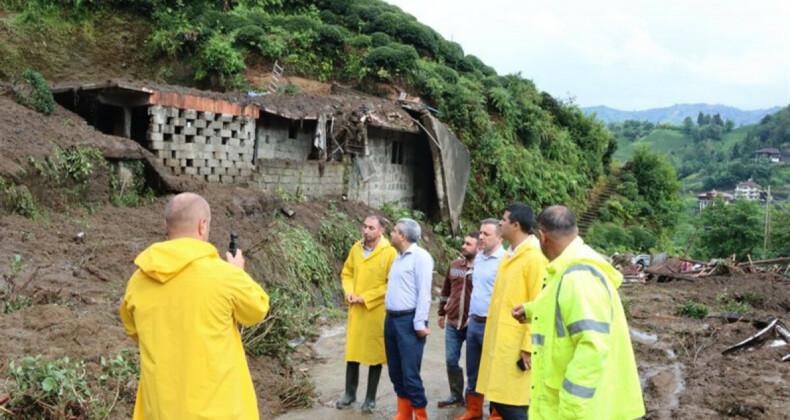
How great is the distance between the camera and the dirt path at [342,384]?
7031 millimetres

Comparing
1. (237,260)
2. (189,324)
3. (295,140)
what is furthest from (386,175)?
(189,324)

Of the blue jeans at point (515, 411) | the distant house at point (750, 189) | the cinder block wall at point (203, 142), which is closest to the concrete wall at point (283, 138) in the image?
the cinder block wall at point (203, 142)

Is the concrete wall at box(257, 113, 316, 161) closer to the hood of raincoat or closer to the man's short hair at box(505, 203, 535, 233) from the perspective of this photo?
the man's short hair at box(505, 203, 535, 233)

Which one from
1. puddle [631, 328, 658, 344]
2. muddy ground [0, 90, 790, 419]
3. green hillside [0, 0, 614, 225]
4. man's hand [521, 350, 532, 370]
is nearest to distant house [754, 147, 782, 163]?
green hillside [0, 0, 614, 225]

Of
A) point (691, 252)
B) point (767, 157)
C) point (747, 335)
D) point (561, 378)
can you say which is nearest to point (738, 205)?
point (691, 252)

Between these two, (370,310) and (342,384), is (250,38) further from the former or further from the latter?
(370,310)

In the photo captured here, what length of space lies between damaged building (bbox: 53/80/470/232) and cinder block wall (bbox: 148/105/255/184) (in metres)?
0.02

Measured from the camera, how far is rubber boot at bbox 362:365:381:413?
704cm

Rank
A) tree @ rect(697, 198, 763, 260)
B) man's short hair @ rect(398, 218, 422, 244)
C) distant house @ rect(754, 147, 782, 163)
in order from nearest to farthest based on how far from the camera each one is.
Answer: man's short hair @ rect(398, 218, 422, 244) < tree @ rect(697, 198, 763, 260) < distant house @ rect(754, 147, 782, 163)

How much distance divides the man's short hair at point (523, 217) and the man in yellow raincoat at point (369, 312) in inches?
67.2

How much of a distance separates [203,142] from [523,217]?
1005 cm

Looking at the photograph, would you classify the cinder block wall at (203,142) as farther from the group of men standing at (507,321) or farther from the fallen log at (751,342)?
the fallen log at (751,342)

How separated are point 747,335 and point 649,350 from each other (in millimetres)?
2018

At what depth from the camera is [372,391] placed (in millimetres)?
7078
